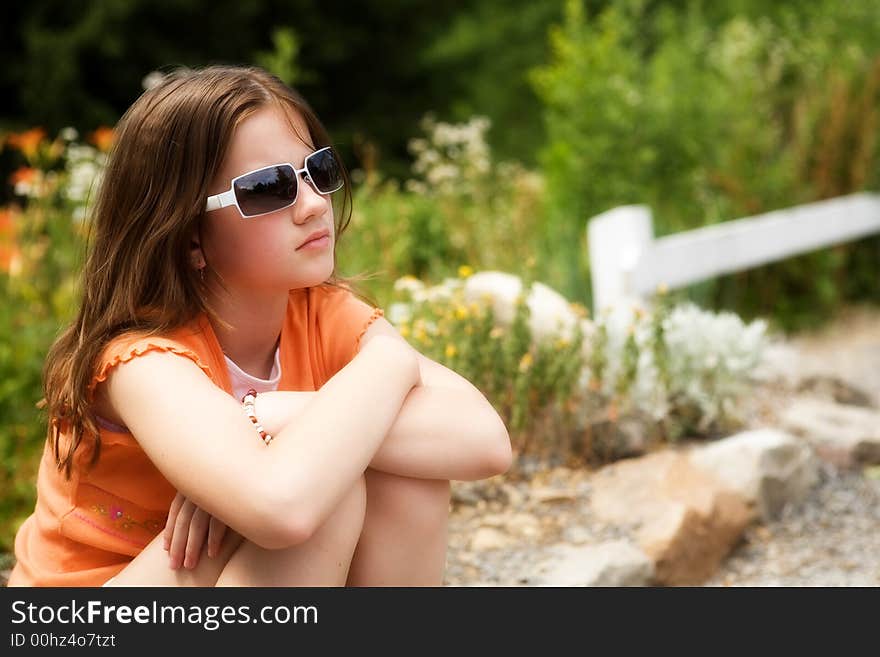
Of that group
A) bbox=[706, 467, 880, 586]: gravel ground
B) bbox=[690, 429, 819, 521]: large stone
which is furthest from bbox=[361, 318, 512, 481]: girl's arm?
bbox=[690, 429, 819, 521]: large stone

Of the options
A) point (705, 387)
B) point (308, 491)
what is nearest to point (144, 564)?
point (308, 491)

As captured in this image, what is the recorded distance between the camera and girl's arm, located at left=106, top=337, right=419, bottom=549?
1684mm

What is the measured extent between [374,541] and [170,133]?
82 centimetres

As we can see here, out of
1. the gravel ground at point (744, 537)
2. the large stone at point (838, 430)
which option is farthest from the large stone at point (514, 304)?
the large stone at point (838, 430)

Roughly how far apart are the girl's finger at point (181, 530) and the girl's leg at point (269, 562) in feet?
0.13

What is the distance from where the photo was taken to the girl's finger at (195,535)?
1.82 m

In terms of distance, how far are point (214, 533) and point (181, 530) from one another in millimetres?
56

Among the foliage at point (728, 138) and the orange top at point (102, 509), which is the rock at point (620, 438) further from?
the foliage at point (728, 138)

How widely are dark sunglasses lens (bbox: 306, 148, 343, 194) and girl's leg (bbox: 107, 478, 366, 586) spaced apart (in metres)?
0.55

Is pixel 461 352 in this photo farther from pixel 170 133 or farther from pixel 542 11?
pixel 542 11

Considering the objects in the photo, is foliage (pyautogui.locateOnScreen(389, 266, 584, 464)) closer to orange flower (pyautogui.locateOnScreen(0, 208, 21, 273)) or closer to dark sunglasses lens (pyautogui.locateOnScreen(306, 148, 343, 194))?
dark sunglasses lens (pyautogui.locateOnScreen(306, 148, 343, 194))

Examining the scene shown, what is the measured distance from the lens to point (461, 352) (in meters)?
3.29

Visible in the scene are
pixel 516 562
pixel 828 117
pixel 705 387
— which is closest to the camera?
pixel 516 562
